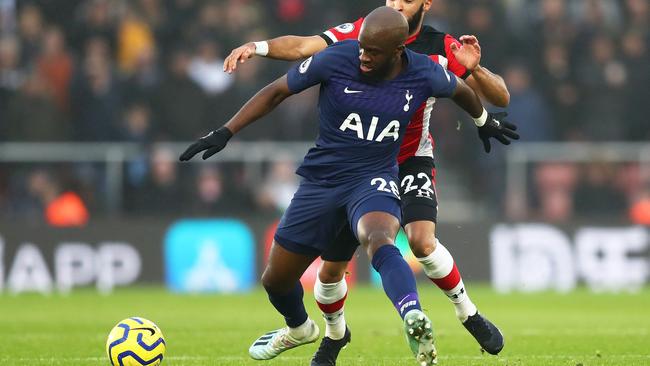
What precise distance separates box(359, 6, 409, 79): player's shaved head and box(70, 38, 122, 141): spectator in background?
1098cm

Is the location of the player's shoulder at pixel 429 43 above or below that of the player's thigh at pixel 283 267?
above

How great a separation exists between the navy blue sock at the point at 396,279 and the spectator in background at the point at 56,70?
11.7 m

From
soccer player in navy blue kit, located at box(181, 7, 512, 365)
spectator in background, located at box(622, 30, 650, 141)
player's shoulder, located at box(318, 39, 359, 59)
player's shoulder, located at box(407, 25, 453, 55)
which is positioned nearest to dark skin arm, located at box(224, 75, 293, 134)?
soccer player in navy blue kit, located at box(181, 7, 512, 365)

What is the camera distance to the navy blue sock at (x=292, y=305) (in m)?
8.15

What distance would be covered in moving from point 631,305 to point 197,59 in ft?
22.9

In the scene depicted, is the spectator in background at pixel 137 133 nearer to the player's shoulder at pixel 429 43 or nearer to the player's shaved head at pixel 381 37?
the player's shoulder at pixel 429 43

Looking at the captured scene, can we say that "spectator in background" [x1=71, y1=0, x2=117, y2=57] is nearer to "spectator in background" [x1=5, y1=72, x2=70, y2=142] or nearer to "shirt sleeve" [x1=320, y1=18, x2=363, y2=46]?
"spectator in background" [x1=5, y1=72, x2=70, y2=142]

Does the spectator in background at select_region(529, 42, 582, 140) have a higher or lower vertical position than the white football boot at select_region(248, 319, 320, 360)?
lower

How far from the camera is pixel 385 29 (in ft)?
23.7

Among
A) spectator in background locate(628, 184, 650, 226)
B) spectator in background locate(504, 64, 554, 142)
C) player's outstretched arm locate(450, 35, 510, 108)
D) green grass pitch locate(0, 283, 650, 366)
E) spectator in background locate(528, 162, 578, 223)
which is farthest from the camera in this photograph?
spectator in background locate(504, 64, 554, 142)

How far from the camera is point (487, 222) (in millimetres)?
17969

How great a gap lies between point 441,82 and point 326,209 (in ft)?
3.25

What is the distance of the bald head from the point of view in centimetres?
722

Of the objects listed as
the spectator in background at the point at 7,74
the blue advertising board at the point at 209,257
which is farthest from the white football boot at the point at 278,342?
the spectator in background at the point at 7,74
